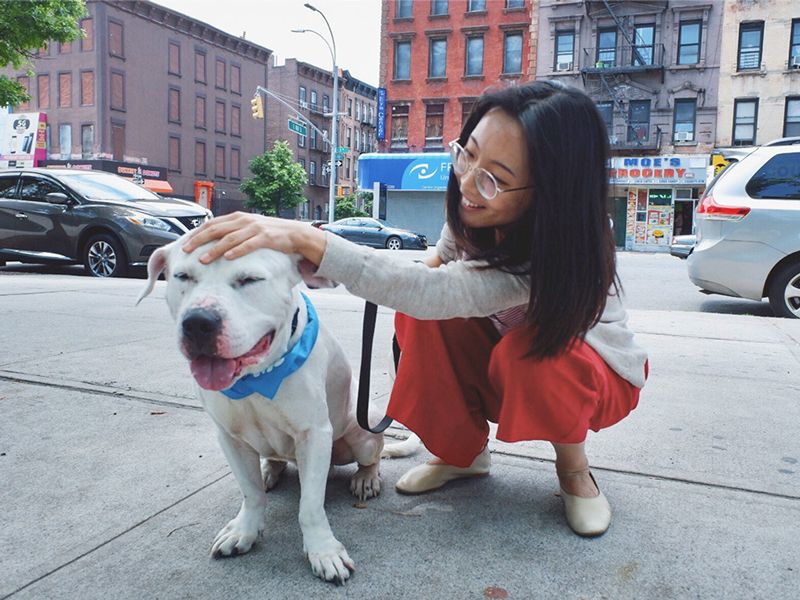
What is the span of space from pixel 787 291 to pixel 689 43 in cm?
2283

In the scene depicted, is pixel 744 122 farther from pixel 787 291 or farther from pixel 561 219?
pixel 561 219

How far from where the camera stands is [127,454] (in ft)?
8.01

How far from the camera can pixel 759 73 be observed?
24.5 metres

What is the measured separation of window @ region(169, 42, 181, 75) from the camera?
1599 inches

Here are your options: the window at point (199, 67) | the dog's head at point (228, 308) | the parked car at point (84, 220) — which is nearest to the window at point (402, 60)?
the window at point (199, 67)

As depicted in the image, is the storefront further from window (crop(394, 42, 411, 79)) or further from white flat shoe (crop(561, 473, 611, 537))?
white flat shoe (crop(561, 473, 611, 537))

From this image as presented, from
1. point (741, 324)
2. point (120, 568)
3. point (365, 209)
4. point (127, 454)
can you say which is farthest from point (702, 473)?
point (365, 209)

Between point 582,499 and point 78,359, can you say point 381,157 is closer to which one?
point 78,359

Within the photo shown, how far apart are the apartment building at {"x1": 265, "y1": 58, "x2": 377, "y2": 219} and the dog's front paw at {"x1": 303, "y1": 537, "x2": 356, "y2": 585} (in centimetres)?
4853

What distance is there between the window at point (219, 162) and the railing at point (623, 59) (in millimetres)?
26096

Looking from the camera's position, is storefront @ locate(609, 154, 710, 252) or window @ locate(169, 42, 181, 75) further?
window @ locate(169, 42, 181, 75)

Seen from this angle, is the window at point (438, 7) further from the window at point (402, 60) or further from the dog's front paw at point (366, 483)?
the dog's front paw at point (366, 483)

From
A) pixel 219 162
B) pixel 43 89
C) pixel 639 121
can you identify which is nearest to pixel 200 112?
pixel 219 162

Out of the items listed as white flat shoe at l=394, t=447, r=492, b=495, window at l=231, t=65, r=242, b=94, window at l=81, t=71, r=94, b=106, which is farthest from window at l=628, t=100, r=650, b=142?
window at l=81, t=71, r=94, b=106
